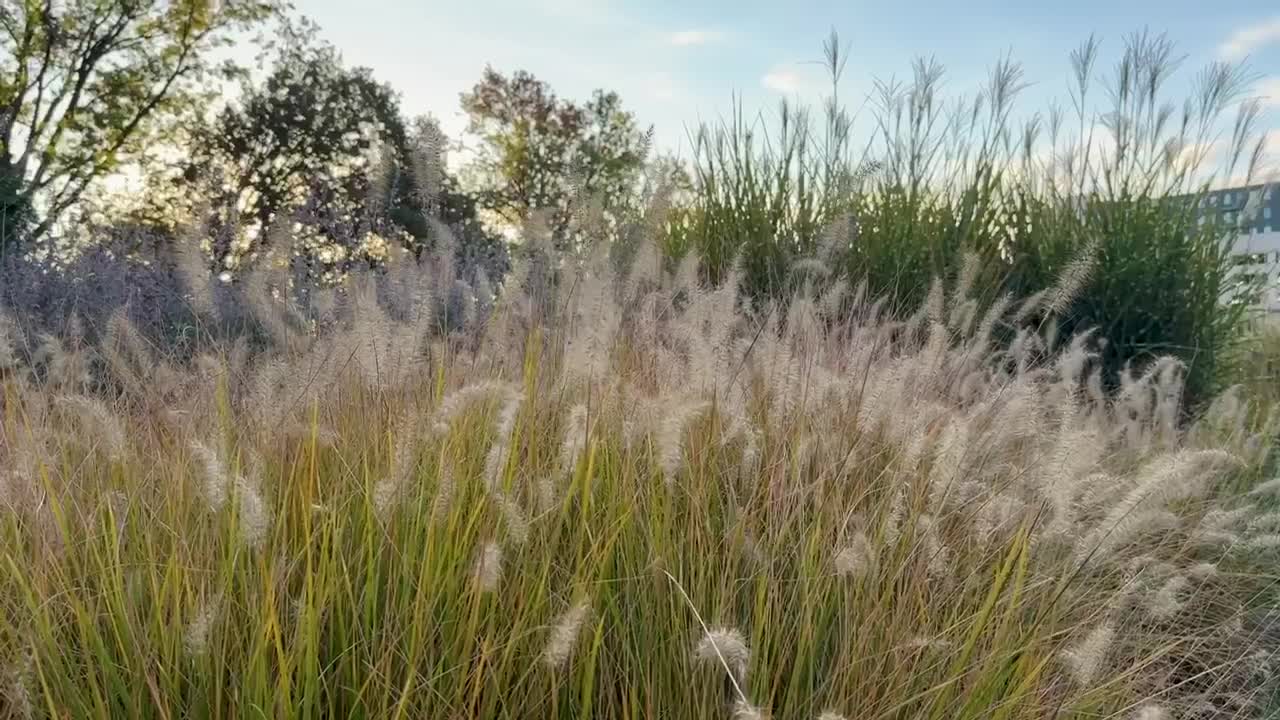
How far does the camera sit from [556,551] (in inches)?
77.0

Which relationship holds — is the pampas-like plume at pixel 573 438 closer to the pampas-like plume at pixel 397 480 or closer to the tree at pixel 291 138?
the pampas-like plume at pixel 397 480

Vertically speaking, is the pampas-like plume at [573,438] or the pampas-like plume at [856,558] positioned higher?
the pampas-like plume at [573,438]

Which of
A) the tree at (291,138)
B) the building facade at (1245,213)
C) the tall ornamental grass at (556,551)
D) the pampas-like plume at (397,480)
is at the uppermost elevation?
the tree at (291,138)

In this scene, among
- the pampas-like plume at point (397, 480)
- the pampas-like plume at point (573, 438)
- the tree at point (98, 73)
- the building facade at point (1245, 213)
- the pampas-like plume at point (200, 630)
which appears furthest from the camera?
the tree at point (98, 73)

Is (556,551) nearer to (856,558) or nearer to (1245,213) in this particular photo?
(856,558)

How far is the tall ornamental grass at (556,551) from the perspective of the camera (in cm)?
158

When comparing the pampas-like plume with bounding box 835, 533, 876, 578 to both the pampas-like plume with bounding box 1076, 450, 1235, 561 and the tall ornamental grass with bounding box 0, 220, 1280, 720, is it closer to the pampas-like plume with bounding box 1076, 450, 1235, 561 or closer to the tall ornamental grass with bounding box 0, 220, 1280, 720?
the tall ornamental grass with bounding box 0, 220, 1280, 720

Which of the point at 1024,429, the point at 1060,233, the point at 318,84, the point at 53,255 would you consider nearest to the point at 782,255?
the point at 1060,233

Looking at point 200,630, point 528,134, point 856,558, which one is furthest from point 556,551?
point 528,134

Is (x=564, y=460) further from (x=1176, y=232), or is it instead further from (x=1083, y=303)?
(x=1176, y=232)

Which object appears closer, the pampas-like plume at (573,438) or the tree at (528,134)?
the pampas-like plume at (573,438)

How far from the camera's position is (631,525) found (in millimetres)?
1898

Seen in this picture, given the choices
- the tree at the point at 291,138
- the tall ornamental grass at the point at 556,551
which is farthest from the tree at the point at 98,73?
the tall ornamental grass at the point at 556,551

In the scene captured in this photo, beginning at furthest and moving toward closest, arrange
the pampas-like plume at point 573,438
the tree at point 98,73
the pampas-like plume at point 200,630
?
the tree at point 98,73, the pampas-like plume at point 573,438, the pampas-like plume at point 200,630
